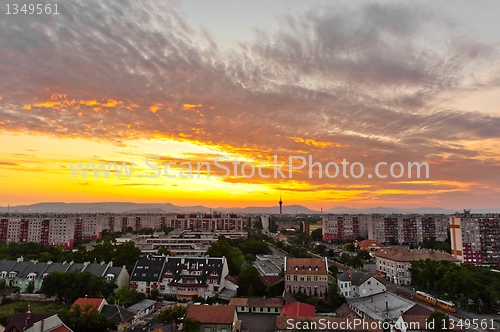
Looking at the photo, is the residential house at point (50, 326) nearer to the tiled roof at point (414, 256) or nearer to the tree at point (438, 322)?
the tree at point (438, 322)

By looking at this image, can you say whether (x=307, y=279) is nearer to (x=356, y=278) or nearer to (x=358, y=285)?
(x=358, y=285)

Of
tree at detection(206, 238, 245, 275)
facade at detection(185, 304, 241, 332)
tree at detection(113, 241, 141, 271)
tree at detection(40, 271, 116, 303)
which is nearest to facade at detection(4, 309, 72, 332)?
facade at detection(185, 304, 241, 332)

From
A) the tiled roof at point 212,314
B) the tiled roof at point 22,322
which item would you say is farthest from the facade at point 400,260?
the tiled roof at point 22,322

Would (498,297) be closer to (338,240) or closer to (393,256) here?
(393,256)

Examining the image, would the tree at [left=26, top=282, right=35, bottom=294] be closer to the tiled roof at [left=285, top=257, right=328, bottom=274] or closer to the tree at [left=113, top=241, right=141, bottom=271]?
the tree at [left=113, top=241, right=141, bottom=271]

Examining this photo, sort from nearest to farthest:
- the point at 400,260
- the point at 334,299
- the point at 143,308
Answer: the point at 143,308, the point at 334,299, the point at 400,260

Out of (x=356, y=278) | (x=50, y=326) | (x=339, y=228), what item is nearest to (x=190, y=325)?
(x=50, y=326)
